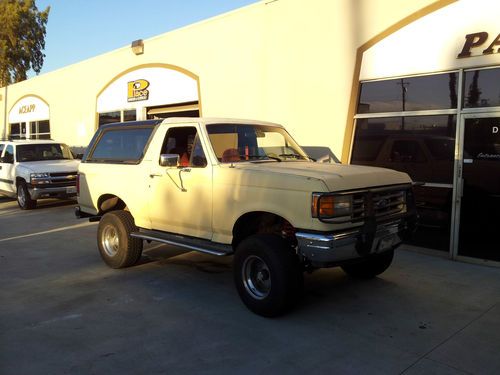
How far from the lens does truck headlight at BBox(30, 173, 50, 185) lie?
39.0ft

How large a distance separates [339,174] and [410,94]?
396cm

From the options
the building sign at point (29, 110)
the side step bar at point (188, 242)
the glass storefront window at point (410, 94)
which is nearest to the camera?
the side step bar at point (188, 242)

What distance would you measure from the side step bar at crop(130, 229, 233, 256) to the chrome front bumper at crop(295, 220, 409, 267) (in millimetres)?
1050

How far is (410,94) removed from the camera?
25.7 feet

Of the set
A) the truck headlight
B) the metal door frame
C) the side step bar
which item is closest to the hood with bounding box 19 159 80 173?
the truck headlight

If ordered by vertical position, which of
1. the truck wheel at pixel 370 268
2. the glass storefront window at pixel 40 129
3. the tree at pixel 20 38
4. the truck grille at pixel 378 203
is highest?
the tree at pixel 20 38

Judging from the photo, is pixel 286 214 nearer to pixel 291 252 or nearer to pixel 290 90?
pixel 291 252

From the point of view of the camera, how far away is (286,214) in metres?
4.53

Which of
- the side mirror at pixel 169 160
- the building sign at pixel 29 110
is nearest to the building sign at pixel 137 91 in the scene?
the building sign at pixel 29 110

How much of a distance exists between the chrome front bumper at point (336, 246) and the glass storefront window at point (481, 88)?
3437 millimetres

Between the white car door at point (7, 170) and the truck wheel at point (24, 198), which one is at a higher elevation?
the white car door at point (7, 170)

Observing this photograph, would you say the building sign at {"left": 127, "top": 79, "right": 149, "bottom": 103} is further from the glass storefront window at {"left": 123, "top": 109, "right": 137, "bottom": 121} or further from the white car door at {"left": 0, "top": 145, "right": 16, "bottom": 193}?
the white car door at {"left": 0, "top": 145, "right": 16, "bottom": 193}

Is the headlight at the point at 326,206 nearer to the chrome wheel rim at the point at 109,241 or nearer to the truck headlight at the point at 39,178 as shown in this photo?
the chrome wheel rim at the point at 109,241

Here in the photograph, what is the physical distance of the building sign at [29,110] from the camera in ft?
68.3
